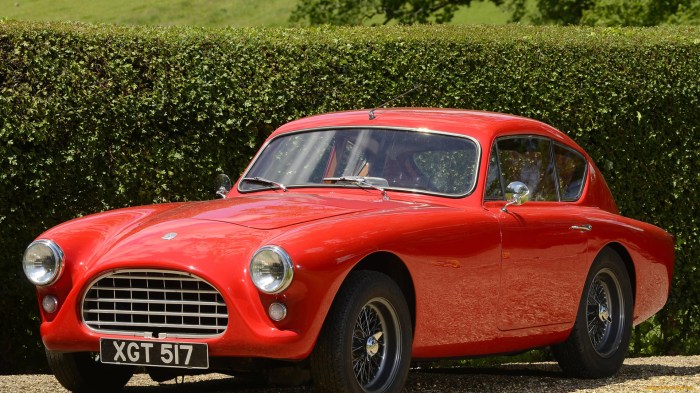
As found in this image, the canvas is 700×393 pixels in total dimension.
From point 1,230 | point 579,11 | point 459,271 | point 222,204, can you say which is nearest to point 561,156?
point 459,271

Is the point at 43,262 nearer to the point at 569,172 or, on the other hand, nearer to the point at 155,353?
the point at 155,353

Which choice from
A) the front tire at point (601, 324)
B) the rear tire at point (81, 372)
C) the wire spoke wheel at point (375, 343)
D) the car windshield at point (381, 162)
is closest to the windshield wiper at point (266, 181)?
the car windshield at point (381, 162)

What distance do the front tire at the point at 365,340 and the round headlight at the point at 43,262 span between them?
1.44 metres

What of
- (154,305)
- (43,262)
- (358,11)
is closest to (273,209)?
(154,305)

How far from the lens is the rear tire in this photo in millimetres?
6551

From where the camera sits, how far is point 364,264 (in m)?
6.06

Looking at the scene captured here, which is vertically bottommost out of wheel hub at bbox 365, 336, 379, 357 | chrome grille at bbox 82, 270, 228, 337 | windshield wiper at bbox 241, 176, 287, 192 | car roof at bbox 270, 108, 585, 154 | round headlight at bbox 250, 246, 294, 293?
wheel hub at bbox 365, 336, 379, 357

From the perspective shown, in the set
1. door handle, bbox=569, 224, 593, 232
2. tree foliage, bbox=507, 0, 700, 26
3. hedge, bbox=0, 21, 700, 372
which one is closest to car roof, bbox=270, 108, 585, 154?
door handle, bbox=569, 224, 593, 232

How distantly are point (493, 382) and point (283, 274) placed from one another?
8.12 ft

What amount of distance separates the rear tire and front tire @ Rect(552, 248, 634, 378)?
9.43 feet

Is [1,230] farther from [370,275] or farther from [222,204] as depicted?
[370,275]

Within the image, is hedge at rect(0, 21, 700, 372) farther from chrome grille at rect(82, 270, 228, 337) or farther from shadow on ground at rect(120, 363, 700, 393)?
chrome grille at rect(82, 270, 228, 337)

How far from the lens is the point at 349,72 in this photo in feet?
33.4

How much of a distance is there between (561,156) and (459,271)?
2.04 metres
